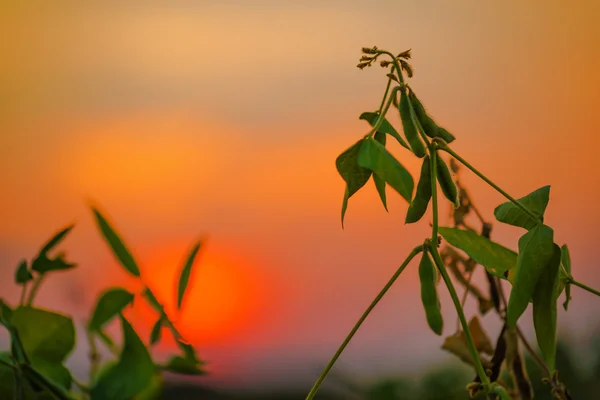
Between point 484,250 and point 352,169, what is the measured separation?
7cm

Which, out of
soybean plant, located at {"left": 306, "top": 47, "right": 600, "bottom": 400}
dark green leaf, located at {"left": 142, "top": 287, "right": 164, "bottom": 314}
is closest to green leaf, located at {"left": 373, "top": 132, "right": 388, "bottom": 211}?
soybean plant, located at {"left": 306, "top": 47, "right": 600, "bottom": 400}

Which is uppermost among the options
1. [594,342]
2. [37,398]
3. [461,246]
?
[594,342]

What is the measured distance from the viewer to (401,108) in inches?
11.7

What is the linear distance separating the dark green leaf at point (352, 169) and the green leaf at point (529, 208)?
0.07 m

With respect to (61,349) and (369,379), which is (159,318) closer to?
(61,349)

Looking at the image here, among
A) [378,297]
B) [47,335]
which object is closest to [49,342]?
[47,335]

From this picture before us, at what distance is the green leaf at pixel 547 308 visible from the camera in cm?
28

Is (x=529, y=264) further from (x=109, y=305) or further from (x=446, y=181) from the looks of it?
(x=109, y=305)

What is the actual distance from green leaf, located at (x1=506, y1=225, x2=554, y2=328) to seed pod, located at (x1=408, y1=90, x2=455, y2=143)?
50mm

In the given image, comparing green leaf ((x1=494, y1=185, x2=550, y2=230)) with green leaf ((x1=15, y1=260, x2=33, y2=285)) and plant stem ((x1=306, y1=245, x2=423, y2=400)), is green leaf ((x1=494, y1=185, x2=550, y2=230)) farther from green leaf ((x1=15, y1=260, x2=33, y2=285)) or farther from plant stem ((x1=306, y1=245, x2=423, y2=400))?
green leaf ((x1=15, y1=260, x2=33, y2=285))

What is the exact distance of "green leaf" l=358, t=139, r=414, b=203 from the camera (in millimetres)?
264

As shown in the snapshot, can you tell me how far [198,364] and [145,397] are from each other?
12 centimetres

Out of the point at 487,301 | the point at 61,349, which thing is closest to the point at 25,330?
the point at 61,349

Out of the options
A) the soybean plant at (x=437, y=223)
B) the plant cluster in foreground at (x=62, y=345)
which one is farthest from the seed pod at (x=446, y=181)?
the plant cluster in foreground at (x=62, y=345)
